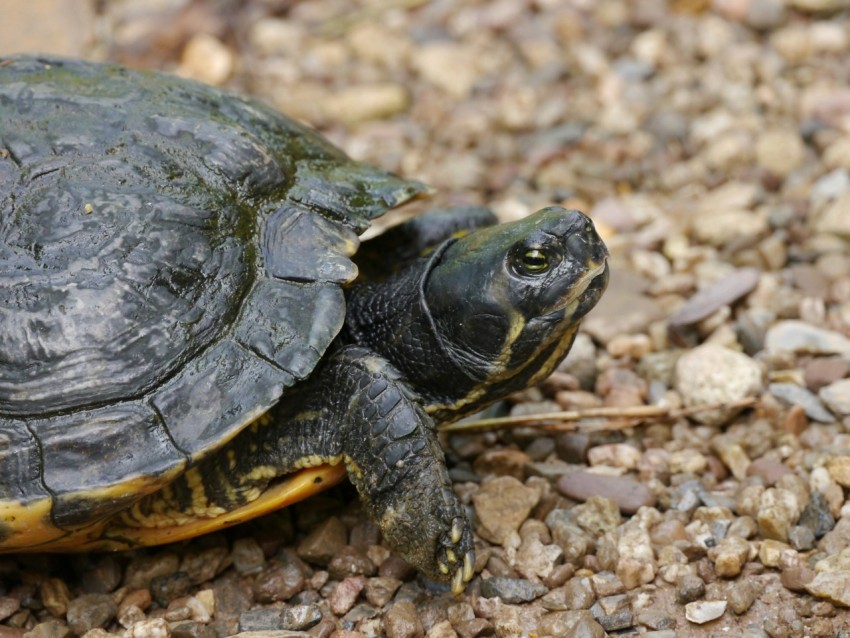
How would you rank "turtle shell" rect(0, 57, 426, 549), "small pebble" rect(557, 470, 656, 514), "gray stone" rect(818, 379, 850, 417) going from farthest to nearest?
"gray stone" rect(818, 379, 850, 417)
"small pebble" rect(557, 470, 656, 514)
"turtle shell" rect(0, 57, 426, 549)

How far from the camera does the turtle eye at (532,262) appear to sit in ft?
10.6

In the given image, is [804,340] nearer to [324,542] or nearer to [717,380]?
[717,380]

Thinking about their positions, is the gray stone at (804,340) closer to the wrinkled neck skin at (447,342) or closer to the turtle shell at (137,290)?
the wrinkled neck skin at (447,342)

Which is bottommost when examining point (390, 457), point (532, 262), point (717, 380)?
point (717, 380)

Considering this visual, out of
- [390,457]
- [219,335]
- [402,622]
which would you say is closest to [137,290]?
[219,335]

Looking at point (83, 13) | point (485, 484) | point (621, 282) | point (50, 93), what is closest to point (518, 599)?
point (485, 484)

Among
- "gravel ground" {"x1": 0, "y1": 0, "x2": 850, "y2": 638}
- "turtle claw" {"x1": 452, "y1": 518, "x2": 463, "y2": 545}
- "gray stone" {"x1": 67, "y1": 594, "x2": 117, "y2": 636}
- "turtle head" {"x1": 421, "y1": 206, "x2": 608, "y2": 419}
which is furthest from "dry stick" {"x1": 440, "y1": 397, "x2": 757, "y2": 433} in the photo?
"gray stone" {"x1": 67, "y1": 594, "x2": 117, "y2": 636}

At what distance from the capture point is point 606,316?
4625mm

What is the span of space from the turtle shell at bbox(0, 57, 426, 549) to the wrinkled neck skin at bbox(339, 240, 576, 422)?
255 mm

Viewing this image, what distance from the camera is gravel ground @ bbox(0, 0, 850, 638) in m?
3.30

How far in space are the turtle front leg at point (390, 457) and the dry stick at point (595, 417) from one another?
0.70 meters

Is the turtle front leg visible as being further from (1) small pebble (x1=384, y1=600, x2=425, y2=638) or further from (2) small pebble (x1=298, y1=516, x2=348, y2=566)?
(2) small pebble (x1=298, y1=516, x2=348, y2=566)

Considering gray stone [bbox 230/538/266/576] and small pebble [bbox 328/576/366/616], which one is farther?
gray stone [bbox 230/538/266/576]

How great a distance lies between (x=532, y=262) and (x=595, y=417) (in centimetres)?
105
